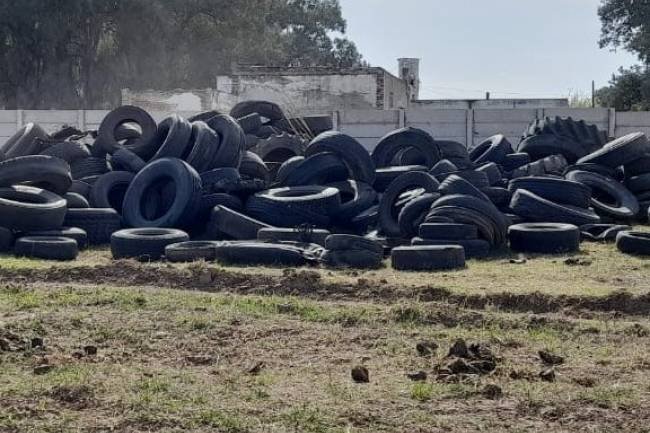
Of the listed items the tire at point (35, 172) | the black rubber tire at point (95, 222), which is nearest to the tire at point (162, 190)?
the black rubber tire at point (95, 222)

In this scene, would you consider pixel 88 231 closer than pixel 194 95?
Yes

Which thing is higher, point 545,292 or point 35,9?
point 35,9

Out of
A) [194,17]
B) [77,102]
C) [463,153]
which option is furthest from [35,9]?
[463,153]

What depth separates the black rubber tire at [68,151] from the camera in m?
16.0

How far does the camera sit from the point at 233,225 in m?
12.6

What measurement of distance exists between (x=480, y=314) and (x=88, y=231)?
6911 mm

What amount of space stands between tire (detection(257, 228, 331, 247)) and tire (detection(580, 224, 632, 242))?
3.96m

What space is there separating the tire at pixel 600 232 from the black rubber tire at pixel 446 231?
2328mm

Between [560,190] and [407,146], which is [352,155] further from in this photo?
[560,190]

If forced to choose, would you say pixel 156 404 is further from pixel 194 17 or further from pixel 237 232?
pixel 194 17

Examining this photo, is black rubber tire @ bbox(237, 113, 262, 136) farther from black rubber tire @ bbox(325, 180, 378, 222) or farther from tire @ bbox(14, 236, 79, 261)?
tire @ bbox(14, 236, 79, 261)

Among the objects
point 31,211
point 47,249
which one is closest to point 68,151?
point 31,211

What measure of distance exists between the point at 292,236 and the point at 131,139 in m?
6.79

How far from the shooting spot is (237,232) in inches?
497
